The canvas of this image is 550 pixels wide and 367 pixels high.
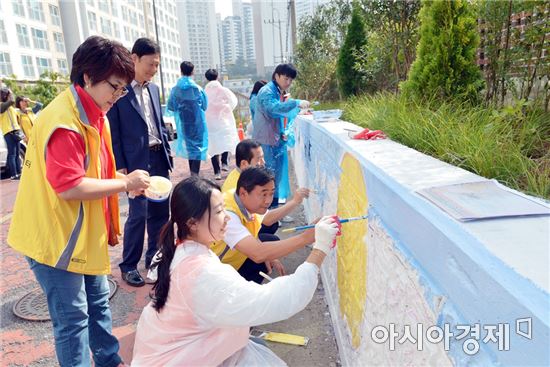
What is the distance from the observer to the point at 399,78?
6.16m

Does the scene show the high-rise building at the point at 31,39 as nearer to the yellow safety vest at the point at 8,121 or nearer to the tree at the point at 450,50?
the yellow safety vest at the point at 8,121

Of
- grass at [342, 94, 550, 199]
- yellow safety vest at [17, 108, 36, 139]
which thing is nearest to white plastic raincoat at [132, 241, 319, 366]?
grass at [342, 94, 550, 199]

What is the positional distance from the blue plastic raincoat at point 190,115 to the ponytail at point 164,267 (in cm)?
422

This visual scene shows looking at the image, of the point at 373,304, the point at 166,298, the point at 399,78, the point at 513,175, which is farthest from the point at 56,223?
the point at 399,78

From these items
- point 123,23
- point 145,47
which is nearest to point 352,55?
point 145,47

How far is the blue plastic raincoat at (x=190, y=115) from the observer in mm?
5609

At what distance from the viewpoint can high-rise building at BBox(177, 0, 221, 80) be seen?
254 ft

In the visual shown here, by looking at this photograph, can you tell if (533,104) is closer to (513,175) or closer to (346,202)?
(513,175)

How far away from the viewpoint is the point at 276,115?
4484 mm

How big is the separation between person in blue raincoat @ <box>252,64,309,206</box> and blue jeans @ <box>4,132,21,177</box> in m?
Answer: 6.75

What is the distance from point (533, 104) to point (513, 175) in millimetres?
1238

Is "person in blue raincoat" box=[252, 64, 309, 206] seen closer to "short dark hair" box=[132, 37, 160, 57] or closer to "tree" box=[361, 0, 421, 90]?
"short dark hair" box=[132, 37, 160, 57]

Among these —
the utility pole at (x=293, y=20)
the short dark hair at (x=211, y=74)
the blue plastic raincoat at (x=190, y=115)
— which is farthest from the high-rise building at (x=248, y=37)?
the blue plastic raincoat at (x=190, y=115)

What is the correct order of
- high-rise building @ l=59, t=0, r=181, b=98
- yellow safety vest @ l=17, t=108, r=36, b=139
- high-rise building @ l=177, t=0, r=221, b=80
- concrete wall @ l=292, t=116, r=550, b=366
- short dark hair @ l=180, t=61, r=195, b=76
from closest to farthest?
concrete wall @ l=292, t=116, r=550, b=366, short dark hair @ l=180, t=61, r=195, b=76, yellow safety vest @ l=17, t=108, r=36, b=139, high-rise building @ l=59, t=0, r=181, b=98, high-rise building @ l=177, t=0, r=221, b=80
